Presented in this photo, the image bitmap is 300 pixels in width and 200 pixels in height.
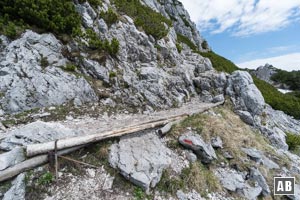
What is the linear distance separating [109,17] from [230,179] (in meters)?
12.6

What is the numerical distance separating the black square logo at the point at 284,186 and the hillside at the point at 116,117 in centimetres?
27

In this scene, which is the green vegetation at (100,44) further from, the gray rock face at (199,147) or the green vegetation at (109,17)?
the gray rock face at (199,147)

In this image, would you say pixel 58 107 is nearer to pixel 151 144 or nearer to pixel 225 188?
pixel 151 144

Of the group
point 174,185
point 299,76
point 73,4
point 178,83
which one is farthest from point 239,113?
point 299,76

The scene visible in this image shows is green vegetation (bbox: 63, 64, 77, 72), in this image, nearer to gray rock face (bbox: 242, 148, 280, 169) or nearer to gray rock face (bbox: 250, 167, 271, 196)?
gray rock face (bbox: 242, 148, 280, 169)

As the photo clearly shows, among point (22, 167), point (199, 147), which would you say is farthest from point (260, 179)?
point (22, 167)

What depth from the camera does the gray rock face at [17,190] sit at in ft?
18.9

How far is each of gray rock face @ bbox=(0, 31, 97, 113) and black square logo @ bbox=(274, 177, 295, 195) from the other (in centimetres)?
874

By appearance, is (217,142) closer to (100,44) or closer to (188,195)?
(188,195)

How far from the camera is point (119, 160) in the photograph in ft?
23.7

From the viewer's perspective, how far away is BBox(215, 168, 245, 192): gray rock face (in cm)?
819

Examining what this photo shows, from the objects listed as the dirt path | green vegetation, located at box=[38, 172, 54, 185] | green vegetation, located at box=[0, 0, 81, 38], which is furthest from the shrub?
green vegetation, located at box=[38, 172, 54, 185]

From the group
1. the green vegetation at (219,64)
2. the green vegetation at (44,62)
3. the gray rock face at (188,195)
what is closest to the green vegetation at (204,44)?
the green vegetation at (219,64)

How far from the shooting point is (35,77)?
11016mm
